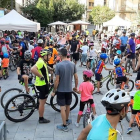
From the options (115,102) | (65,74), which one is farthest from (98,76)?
(115,102)

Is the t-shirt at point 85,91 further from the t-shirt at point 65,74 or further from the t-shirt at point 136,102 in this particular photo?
the t-shirt at point 136,102

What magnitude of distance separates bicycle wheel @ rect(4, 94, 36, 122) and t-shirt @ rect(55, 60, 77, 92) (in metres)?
1.03

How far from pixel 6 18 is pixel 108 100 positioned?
10.8 meters

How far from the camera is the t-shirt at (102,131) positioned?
2.06 metres

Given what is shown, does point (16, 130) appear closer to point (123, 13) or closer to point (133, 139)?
point (133, 139)

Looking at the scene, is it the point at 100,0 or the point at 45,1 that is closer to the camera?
the point at 45,1

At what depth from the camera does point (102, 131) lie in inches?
81.7

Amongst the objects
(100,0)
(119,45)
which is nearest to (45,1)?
(119,45)

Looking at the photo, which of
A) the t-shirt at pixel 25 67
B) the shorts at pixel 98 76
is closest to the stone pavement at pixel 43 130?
the t-shirt at pixel 25 67

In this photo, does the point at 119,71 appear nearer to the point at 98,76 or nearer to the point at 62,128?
the point at 98,76

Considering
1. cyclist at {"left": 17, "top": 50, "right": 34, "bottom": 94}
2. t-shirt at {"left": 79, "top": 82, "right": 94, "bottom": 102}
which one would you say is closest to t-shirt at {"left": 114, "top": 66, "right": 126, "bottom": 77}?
t-shirt at {"left": 79, "top": 82, "right": 94, "bottom": 102}

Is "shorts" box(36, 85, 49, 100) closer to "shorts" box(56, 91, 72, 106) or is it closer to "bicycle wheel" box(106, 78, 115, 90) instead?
"shorts" box(56, 91, 72, 106)

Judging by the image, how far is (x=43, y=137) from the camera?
4.95 metres

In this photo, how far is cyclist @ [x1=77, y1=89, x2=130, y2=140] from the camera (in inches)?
81.7
